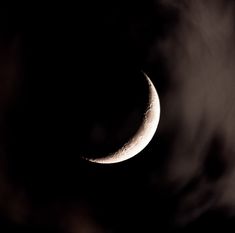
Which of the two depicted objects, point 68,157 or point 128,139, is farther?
point 68,157

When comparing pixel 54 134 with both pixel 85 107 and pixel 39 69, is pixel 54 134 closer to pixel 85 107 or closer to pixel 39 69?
pixel 85 107

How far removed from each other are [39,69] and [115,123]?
4.06 feet

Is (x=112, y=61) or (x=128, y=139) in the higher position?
(x=112, y=61)

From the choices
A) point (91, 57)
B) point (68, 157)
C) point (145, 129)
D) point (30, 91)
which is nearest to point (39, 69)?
point (30, 91)

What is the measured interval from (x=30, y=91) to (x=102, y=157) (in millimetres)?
1134

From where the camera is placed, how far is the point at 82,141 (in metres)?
4.37

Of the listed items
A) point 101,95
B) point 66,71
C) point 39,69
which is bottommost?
point 101,95

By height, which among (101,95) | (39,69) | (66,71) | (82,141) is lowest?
(82,141)

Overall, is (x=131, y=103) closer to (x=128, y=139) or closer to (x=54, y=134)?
(x=128, y=139)

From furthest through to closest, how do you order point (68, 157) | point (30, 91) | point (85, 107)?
point (68, 157), point (30, 91), point (85, 107)

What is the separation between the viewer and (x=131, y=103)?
4.32 m

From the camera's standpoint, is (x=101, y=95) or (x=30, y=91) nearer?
(x=101, y=95)

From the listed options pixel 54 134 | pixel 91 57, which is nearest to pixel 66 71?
pixel 91 57

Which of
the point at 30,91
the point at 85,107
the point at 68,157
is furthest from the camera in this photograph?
the point at 68,157
